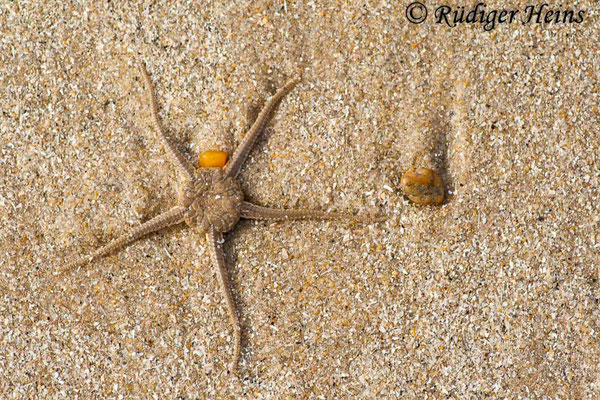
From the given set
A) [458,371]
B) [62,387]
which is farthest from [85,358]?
[458,371]

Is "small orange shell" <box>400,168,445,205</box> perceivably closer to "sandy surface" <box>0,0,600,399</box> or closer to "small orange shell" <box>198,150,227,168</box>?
"sandy surface" <box>0,0,600,399</box>

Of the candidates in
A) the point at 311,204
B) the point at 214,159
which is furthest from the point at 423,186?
the point at 214,159

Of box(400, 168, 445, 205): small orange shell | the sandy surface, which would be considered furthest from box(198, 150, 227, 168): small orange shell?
box(400, 168, 445, 205): small orange shell

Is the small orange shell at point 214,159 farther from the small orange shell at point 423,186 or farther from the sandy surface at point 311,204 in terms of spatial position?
the small orange shell at point 423,186

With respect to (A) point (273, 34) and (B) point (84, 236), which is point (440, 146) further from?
(B) point (84, 236)

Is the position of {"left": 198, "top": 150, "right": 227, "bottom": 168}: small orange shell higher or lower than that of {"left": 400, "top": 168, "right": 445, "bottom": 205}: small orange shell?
higher

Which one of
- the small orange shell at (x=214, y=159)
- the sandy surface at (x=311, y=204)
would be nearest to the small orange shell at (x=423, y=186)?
the sandy surface at (x=311, y=204)
